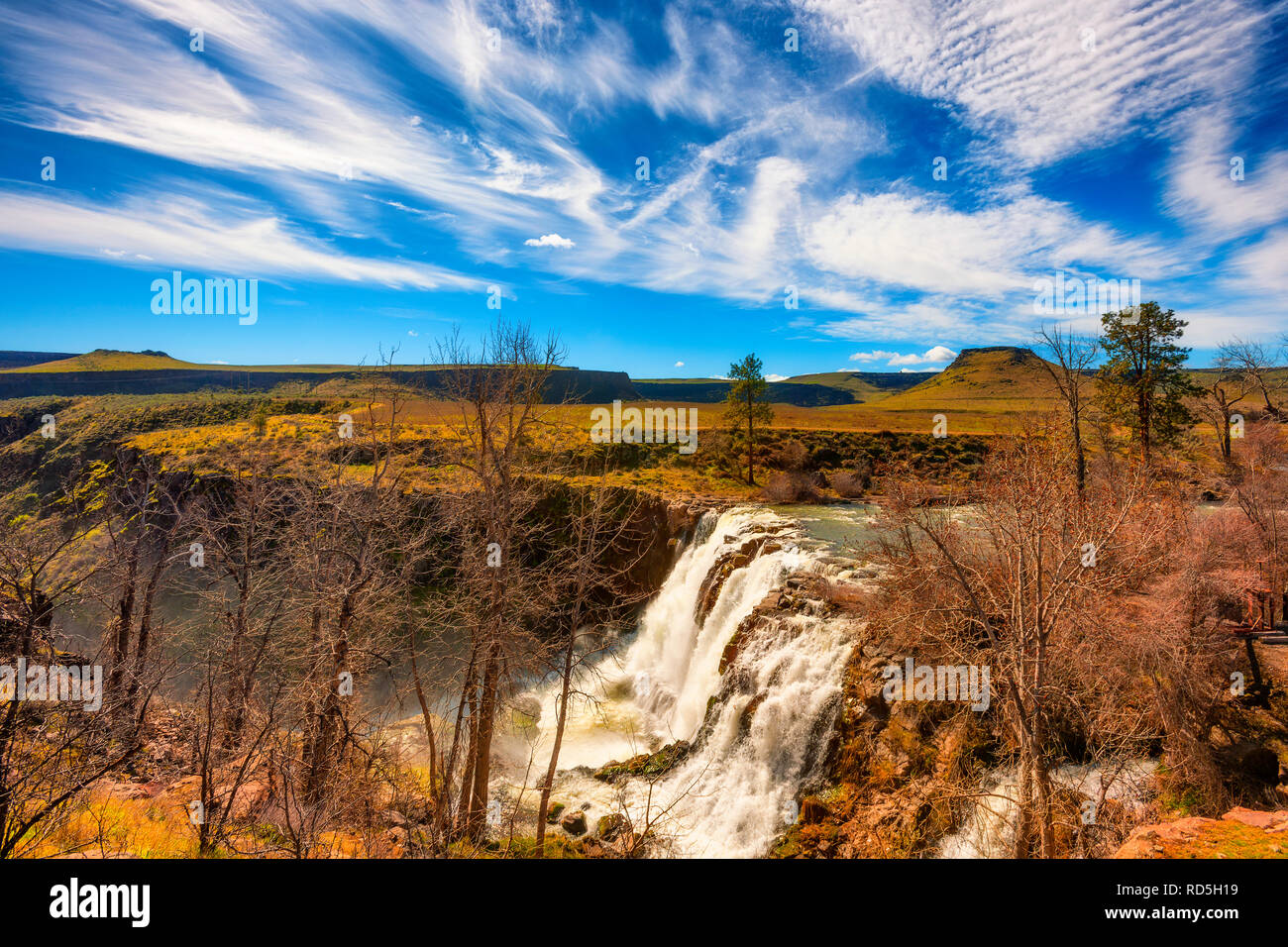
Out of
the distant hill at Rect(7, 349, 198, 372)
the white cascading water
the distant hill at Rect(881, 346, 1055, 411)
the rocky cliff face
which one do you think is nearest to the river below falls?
the white cascading water

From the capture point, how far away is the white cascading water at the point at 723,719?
13.1 m

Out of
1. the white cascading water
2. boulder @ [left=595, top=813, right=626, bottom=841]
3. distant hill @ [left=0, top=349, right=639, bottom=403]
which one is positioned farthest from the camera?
distant hill @ [left=0, top=349, right=639, bottom=403]

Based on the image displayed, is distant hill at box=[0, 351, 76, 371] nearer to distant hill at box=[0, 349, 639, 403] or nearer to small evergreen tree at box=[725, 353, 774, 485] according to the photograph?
distant hill at box=[0, 349, 639, 403]

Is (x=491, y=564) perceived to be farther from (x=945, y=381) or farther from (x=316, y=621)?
(x=945, y=381)

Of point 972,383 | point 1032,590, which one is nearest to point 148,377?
point 1032,590

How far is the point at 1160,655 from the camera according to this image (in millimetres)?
10711

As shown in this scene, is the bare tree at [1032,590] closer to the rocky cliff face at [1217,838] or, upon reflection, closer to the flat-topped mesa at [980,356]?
the rocky cliff face at [1217,838]

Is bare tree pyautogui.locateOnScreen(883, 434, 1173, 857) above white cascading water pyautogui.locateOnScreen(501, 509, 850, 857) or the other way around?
above

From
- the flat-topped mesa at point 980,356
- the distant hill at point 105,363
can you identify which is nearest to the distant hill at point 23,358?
the distant hill at point 105,363

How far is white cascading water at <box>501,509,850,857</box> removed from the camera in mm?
13117

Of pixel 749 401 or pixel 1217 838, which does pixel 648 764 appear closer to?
pixel 1217 838

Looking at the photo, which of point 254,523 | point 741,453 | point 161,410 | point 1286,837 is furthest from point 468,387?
point 161,410

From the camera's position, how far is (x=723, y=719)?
51.8ft
